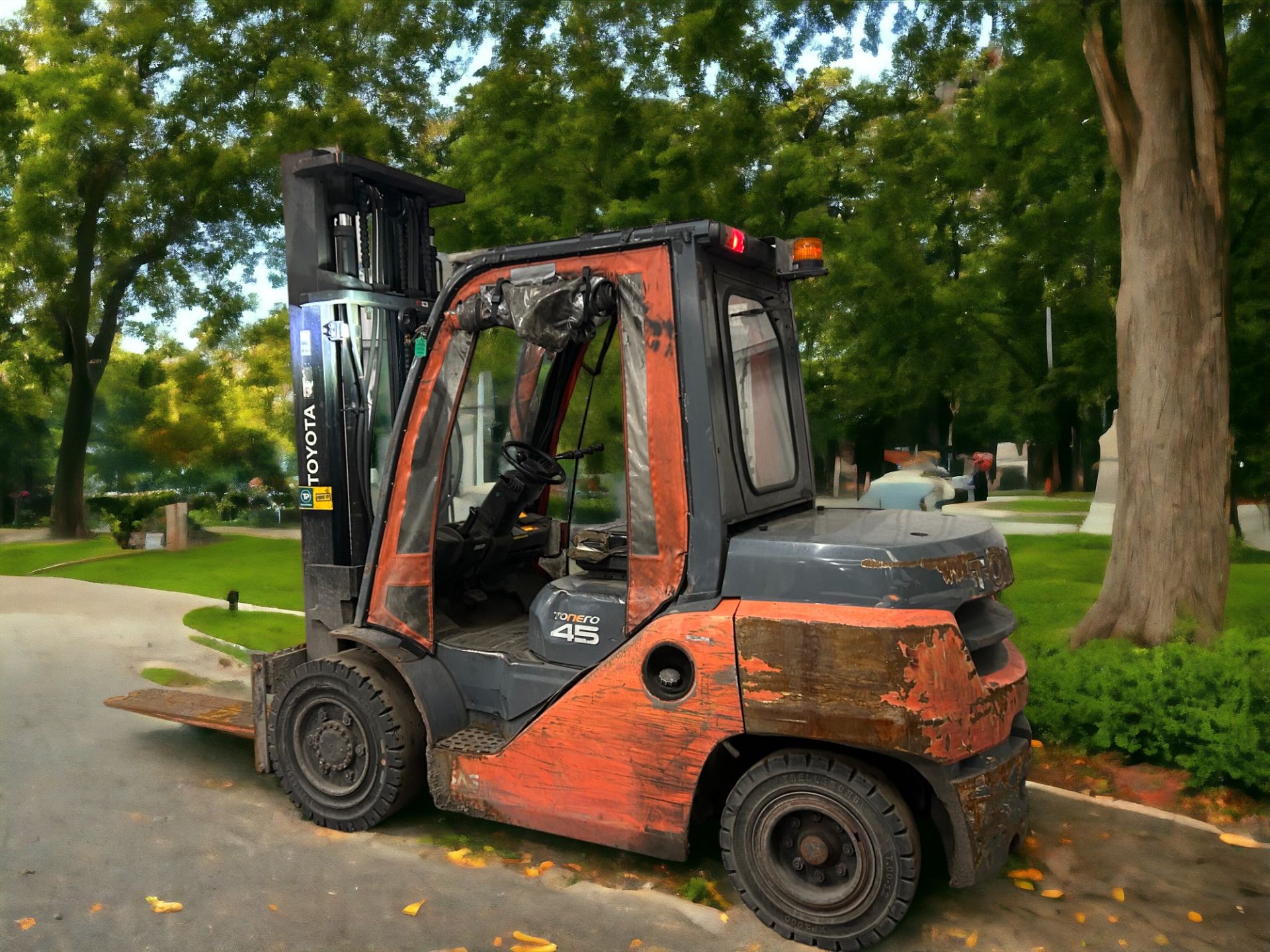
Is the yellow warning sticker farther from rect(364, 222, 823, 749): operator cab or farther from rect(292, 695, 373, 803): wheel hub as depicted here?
rect(292, 695, 373, 803): wheel hub

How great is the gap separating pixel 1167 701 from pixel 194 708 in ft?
18.5

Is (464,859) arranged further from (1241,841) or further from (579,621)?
(1241,841)

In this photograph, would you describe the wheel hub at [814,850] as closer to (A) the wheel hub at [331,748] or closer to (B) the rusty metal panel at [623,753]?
(B) the rusty metal panel at [623,753]

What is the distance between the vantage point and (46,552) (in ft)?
63.0

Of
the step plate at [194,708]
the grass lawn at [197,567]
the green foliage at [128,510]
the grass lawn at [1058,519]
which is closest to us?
the step plate at [194,708]

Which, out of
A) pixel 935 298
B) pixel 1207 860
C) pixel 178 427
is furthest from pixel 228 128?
pixel 1207 860

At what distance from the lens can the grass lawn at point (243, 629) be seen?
983cm

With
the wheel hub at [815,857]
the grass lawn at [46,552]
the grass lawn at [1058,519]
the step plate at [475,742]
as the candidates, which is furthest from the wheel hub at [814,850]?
the grass lawn at [46,552]

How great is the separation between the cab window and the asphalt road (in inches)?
71.5

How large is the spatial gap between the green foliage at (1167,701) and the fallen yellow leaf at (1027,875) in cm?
155

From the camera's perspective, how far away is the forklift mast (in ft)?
17.4

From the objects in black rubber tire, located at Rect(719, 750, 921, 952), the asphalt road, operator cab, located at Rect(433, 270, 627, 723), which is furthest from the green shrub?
operator cab, located at Rect(433, 270, 627, 723)

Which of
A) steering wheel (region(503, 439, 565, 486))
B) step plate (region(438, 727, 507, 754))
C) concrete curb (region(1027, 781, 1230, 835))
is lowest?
concrete curb (region(1027, 781, 1230, 835))

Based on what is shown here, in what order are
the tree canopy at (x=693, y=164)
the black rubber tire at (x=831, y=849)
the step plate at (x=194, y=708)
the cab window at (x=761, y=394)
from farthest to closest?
the tree canopy at (x=693, y=164) < the step plate at (x=194, y=708) < the cab window at (x=761, y=394) < the black rubber tire at (x=831, y=849)
